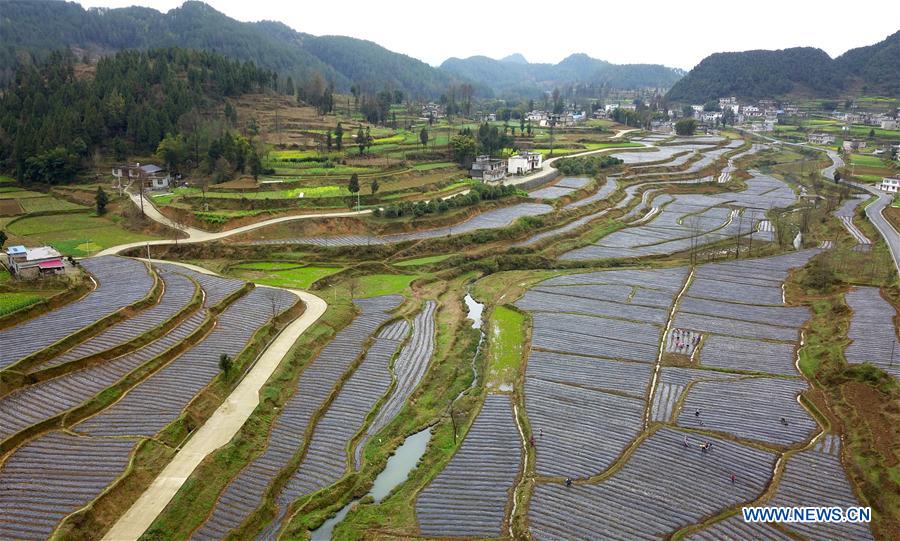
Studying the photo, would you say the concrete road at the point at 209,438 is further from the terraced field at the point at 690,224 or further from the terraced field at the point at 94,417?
the terraced field at the point at 690,224

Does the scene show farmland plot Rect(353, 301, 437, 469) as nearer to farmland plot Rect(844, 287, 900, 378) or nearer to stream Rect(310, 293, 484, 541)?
stream Rect(310, 293, 484, 541)

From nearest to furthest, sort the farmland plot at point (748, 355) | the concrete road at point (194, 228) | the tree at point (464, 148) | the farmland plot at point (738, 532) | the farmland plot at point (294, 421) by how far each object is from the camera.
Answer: the farmland plot at point (738, 532) < the farmland plot at point (294, 421) < the farmland plot at point (748, 355) < the concrete road at point (194, 228) < the tree at point (464, 148)

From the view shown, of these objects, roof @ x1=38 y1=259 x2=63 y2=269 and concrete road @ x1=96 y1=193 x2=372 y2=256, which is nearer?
roof @ x1=38 y1=259 x2=63 y2=269

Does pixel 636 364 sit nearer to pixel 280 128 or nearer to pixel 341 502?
pixel 341 502

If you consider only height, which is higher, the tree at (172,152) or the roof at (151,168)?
the tree at (172,152)

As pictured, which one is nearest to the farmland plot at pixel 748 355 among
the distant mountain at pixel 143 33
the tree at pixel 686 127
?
the tree at pixel 686 127

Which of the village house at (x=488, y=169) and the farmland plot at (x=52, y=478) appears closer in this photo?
the farmland plot at (x=52, y=478)

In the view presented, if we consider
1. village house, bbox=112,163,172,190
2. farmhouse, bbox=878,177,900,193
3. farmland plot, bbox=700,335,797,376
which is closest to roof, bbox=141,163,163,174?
village house, bbox=112,163,172,190
